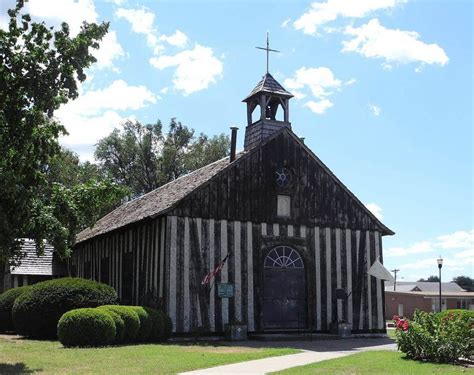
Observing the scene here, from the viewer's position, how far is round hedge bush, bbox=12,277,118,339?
19797 millimetres

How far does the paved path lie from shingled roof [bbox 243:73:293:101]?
9.64 meters

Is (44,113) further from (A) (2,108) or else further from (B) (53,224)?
(B) (53,224)

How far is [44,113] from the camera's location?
1439 cm

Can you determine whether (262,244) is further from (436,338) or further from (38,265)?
(38,265)

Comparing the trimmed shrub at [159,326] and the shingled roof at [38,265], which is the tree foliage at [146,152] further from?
the trimmed shrub at [159,326]

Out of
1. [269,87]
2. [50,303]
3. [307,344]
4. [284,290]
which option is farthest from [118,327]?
[269,87]

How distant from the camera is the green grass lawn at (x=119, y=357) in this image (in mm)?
12367

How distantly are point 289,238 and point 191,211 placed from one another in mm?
4004

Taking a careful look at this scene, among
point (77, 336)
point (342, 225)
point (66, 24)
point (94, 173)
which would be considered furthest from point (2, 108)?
point (94, 173)

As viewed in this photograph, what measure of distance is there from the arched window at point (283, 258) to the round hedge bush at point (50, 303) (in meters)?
5.88

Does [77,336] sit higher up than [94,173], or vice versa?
[94,173]

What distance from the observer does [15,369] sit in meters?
12.4

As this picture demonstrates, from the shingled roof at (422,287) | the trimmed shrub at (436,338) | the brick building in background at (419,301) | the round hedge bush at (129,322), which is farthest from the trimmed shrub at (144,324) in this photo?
the shingled roof at (422,287)

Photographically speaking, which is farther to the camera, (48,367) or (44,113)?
(44,113)
